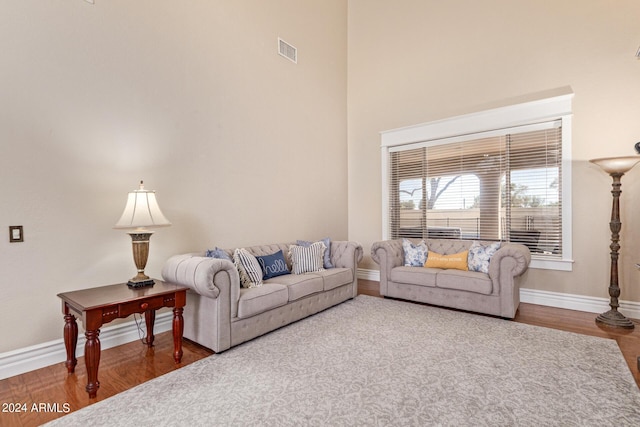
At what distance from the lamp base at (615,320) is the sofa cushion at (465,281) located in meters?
1.19

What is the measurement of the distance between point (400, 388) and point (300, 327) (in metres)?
1.37

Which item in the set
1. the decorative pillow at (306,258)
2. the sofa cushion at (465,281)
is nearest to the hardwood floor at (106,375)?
the sofa cushion at (465,281)

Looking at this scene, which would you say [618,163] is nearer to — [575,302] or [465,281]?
[575,302]

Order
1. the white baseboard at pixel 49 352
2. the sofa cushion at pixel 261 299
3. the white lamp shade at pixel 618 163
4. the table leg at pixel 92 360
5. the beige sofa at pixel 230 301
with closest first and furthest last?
1. the table leg at pixel 92 360
2. the white baseboard at pixel 49 352
3. the beige sofa at pixel 230 301
4. the sofa cushion at pixel 261 299
5. the white lamp shade at pixel 618 163

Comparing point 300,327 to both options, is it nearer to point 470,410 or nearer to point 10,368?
point 470,410

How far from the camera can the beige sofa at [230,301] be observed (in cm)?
266

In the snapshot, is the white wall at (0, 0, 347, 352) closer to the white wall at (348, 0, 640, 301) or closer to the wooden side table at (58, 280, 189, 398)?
the wooden side table at (58, 280, 189, 398)

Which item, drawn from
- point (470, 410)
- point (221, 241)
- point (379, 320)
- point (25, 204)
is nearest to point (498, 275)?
point (379, 320)

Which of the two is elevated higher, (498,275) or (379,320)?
(498,275)

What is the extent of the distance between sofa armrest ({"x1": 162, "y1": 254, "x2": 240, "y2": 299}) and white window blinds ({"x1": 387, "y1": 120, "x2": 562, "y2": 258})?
3403mm

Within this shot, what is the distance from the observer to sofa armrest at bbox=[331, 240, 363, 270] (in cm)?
428

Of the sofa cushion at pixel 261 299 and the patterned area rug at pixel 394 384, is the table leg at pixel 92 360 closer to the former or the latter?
the patterned area rug at pixel 394 384

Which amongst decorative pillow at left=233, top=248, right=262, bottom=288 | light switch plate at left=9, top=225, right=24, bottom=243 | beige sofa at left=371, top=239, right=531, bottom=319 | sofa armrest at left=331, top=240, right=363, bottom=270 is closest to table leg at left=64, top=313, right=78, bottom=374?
light switch plate at left=9, top=225, right=24, bottom=243

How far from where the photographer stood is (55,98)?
8.46ft
